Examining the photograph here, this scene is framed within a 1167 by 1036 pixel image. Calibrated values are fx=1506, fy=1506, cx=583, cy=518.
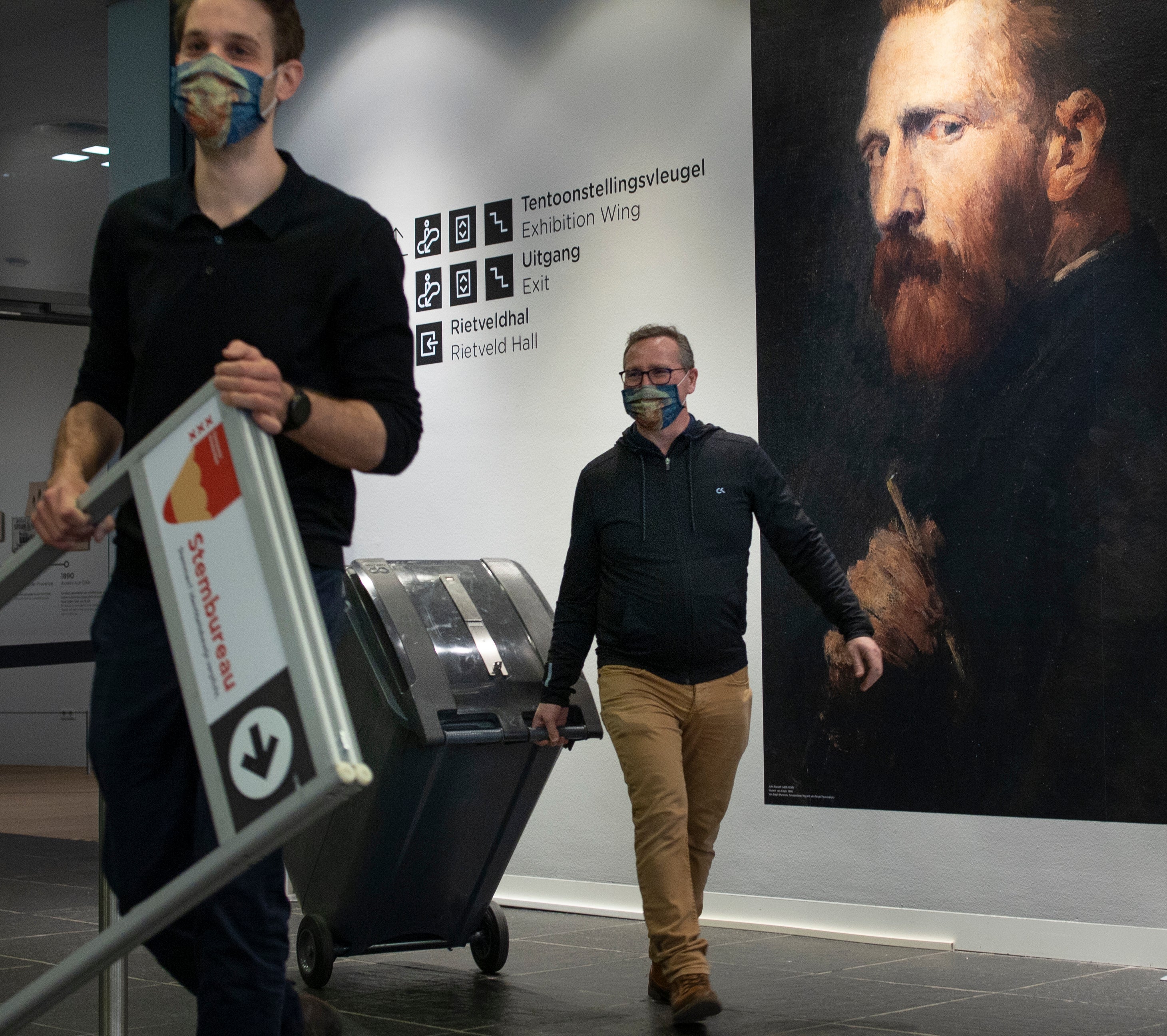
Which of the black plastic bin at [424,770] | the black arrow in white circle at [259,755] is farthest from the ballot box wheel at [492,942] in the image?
the black arrow in white circle at [259,755]

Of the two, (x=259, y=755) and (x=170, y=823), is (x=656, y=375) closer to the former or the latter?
(x=170, y=823)

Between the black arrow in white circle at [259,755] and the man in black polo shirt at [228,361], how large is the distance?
44 cm

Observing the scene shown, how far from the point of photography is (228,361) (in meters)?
1.97

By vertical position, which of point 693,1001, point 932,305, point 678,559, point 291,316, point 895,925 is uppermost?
point 932,305

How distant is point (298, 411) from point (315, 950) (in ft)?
9.74

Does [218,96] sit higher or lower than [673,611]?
higher

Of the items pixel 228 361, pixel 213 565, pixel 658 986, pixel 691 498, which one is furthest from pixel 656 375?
pixel 213 565

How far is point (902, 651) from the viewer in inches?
205

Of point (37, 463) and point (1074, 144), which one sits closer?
point (1074, 144)

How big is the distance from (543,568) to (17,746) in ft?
30.7

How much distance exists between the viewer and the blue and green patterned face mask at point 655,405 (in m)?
4.37

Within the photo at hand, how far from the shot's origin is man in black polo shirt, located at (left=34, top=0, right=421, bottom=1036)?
2.02m

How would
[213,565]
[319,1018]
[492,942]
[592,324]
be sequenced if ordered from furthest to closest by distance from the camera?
[592,324] → [492,942] → [319,1018] → [213,565]

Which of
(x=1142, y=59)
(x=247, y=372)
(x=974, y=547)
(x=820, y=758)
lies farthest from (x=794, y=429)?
(x=247, y=372)
